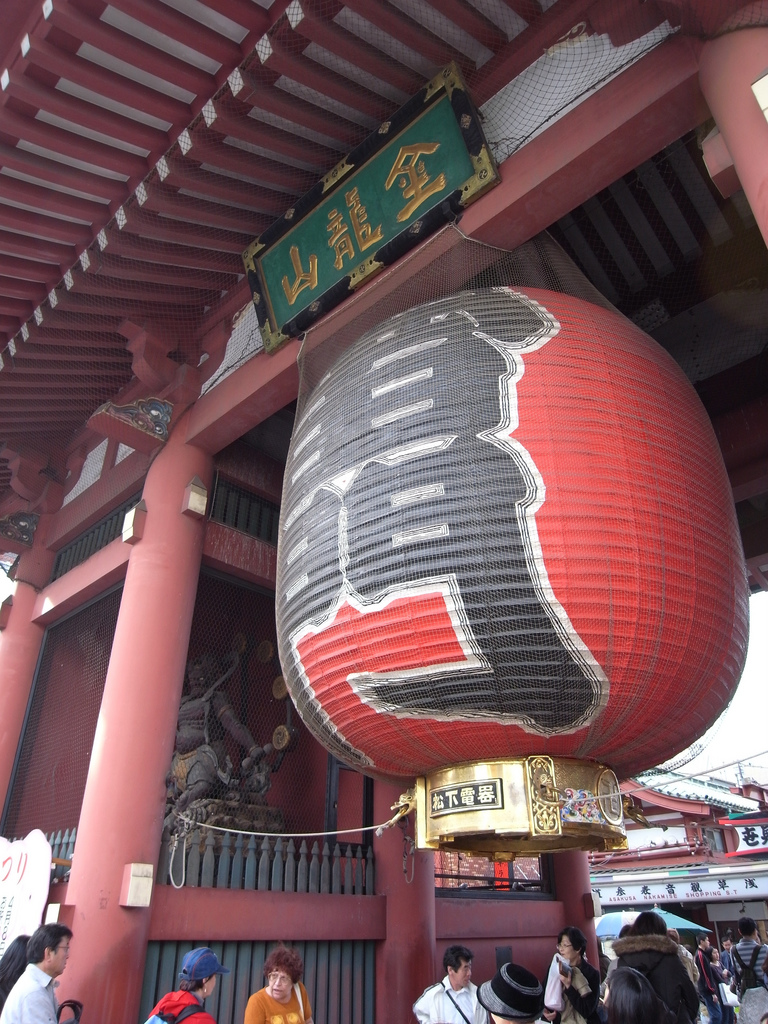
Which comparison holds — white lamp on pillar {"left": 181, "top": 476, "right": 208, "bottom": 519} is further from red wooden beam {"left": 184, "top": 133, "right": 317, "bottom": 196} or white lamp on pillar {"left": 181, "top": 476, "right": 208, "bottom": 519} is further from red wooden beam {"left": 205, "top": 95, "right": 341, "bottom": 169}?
red wooden beam {"left": 205, "top": 95, "right": 341, "bottom": 169}

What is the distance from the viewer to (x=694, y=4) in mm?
2332

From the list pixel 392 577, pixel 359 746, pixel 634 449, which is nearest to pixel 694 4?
pixel 634 449

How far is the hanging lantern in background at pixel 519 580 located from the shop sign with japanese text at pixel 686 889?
1115 cm

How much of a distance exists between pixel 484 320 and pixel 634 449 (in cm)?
76

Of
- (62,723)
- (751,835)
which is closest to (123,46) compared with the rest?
(62,723)

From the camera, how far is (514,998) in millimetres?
2074

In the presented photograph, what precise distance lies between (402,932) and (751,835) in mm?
9700

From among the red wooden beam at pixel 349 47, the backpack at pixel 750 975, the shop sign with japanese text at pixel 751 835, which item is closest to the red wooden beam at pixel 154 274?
the red wooden beam at pixel 349 47

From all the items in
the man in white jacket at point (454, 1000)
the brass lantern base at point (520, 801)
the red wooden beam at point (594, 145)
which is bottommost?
the man in white jacket at point (454, 1000)

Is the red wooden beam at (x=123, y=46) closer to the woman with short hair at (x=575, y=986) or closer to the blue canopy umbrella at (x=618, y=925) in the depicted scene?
the woman with short hair at (x=575, y=986)

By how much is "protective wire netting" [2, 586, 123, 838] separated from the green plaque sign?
101 inches

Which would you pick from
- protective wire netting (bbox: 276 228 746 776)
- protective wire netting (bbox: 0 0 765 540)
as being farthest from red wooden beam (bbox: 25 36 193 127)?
protective wire netting (bbox: 276 228 746 776)

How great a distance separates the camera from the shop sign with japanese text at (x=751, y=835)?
446 inches

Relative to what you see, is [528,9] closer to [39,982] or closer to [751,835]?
[39,982]
